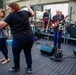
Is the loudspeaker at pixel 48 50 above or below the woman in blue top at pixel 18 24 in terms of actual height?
below

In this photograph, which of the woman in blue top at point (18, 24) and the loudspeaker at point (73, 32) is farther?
the loudspeaker at point (73, 32)

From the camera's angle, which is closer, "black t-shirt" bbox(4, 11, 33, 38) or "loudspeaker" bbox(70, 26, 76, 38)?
"black t-shirt" bbox(4, 11, 33, 38)

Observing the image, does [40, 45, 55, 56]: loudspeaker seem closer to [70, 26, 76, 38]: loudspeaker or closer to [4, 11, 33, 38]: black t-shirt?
[4, 11, 33, 38]: black t-shirt

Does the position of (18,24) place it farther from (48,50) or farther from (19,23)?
(48,50)

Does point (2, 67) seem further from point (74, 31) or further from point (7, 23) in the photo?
point (74, 31)

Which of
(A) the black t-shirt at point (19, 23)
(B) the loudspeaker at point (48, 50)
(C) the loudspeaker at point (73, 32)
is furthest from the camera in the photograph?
(C) the loudspeaker at point (73, 32)

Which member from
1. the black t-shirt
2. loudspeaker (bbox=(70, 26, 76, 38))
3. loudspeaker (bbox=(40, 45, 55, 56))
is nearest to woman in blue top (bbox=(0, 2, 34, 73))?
the black t-shirt

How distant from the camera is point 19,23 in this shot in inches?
98.0

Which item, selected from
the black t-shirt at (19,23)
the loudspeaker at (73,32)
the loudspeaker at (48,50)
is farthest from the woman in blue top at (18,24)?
the loudspeaker at (73,32)

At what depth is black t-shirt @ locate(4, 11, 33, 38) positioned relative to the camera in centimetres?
245

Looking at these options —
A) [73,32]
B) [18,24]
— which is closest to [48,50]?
[18,24]

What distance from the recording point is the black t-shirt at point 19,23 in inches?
96.4

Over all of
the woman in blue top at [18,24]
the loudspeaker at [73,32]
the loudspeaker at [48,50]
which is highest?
the woman in blue top at [18,24]

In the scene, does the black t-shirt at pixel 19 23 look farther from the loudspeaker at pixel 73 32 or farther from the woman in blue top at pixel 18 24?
the loudspeaker at pixel 73 32
